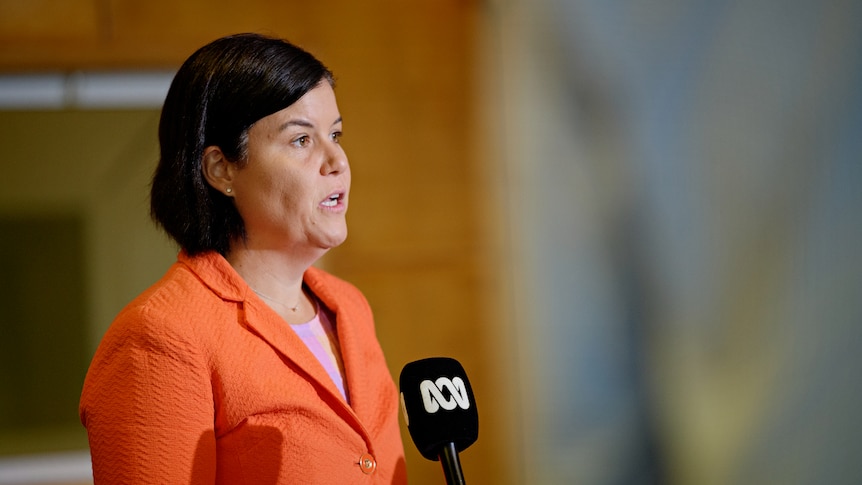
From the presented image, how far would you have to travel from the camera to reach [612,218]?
133 inches

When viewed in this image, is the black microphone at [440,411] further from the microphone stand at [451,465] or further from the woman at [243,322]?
the woman at [243,322]

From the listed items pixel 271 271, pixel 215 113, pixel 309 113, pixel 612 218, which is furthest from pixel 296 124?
pixel 612 218

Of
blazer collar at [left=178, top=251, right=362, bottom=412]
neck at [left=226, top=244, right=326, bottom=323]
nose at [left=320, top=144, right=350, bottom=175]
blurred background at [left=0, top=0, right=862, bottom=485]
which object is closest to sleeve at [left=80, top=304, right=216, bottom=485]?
blazer collar at [left=178, top=251, right=362, bottom=412]

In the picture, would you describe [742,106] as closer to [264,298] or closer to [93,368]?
[264,298]

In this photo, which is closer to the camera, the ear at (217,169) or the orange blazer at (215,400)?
the orange blazer at (215,400)

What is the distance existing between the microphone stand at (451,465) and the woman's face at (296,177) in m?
0.46

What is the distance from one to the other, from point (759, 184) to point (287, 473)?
2.69 metres

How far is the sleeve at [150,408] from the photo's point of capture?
1.19m

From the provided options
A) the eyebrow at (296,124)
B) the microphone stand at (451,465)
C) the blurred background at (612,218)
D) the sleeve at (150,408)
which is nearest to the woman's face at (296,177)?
the eyebrow at (296,124)

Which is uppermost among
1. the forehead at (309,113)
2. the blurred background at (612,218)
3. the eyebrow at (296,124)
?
the forehead at (309,113)

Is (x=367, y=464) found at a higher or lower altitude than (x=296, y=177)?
lower

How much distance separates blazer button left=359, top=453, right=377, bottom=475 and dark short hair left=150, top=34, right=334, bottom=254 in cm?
42

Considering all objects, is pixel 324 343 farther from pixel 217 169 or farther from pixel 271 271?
pixel 217 169

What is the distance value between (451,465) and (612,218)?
2.44m
